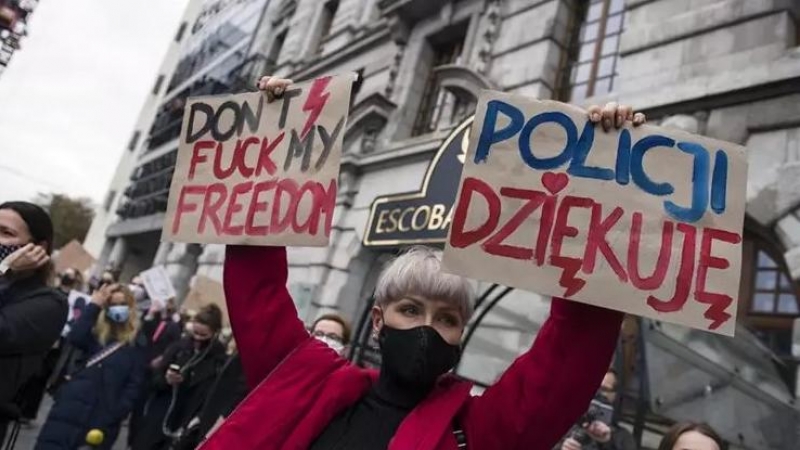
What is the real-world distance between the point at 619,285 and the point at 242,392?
273 centimetres

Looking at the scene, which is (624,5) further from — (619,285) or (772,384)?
(619,285)

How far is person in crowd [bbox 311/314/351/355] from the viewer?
3.91m

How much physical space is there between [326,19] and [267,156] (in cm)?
1471

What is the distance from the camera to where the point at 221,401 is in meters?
3.62

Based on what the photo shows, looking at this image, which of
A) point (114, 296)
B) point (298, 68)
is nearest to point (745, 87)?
point (114, 296)

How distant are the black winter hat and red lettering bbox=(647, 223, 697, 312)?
276 cm

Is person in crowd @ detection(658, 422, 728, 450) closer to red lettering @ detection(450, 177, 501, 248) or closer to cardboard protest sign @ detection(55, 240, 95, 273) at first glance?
red lettering @ detection(450, 177, 501, 248)

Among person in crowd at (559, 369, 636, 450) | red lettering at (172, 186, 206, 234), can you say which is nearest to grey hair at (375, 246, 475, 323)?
red lettering at (172, 186, 206, 234)

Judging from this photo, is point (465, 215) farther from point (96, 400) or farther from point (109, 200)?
point (109, 200)

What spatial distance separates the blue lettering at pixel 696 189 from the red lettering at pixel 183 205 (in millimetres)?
1638

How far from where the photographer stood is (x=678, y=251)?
1.61 m

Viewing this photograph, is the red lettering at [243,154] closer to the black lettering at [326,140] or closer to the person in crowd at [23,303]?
the black lettering at [326,140]

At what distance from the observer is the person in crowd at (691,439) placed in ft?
8.30

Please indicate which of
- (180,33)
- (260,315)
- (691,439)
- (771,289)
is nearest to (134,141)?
(180,33)
